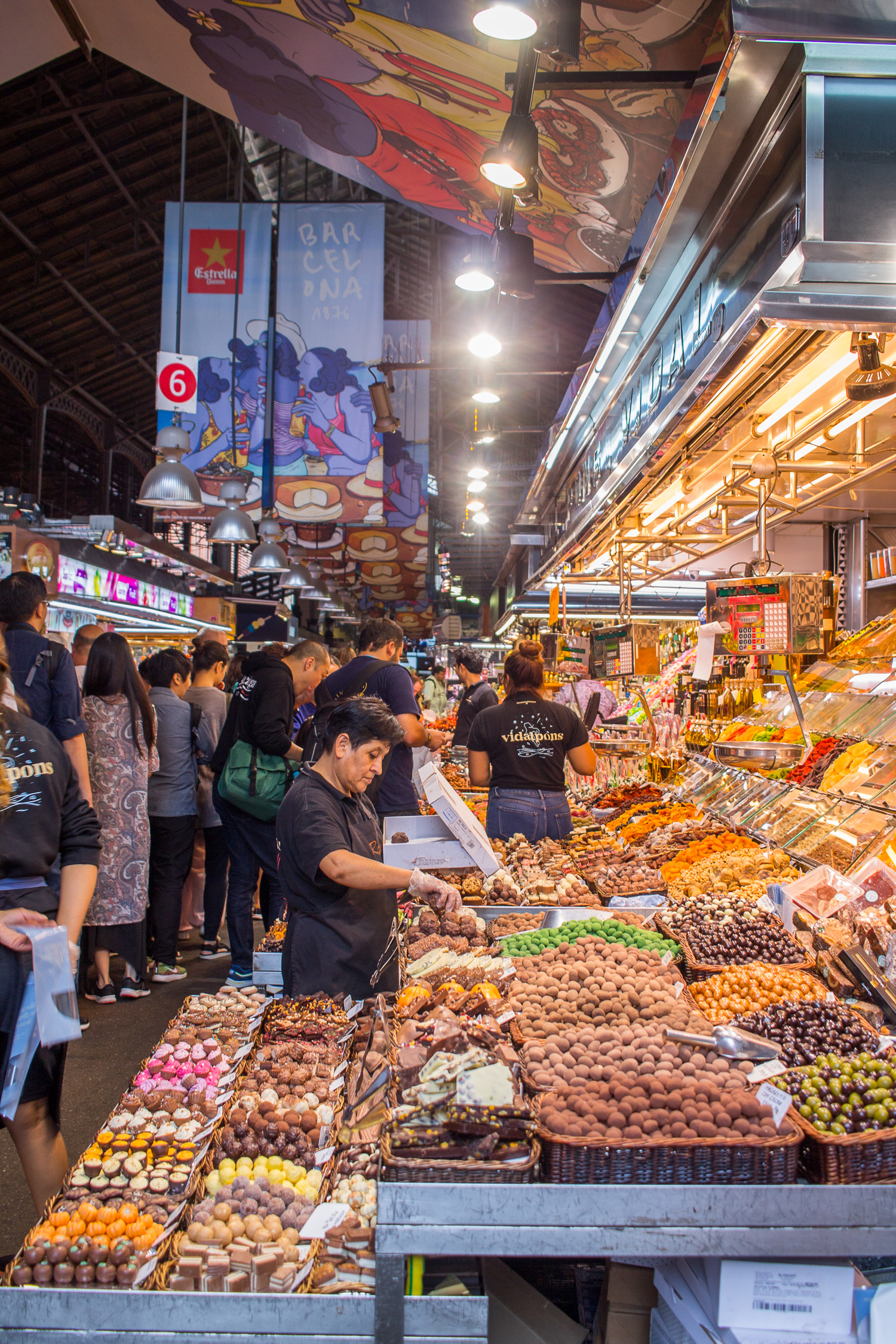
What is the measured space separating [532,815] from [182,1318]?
11.2 feet

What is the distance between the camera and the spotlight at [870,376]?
2758mm

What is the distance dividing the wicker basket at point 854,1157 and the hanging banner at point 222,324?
7021 mm

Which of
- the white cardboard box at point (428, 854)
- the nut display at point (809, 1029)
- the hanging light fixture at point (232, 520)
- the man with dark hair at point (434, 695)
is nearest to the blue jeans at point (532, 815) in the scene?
the white cardboard box at point (428, 854)

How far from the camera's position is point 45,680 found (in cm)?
384

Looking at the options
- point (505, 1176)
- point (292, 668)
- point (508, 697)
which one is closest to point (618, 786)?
point (508, 697)

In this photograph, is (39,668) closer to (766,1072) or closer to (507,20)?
(507,20)

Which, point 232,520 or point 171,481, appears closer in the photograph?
point 171,481

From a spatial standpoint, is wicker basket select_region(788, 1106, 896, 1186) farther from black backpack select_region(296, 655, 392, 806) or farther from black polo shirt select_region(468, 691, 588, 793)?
black polo shirt select_region(468, 691, 588, 793)

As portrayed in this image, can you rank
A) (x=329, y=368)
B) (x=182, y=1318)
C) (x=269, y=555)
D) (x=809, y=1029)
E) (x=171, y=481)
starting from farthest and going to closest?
(x=269, y=555) → (x=329, y=368) → (x=171, y=481) → (x=809, y=1029) → (x=182, y=1318)

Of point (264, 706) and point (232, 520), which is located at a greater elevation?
point (232, 520)

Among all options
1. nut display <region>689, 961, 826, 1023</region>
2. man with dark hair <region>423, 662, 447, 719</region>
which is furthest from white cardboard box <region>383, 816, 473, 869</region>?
man with dark hair <region>423, 662, 447, 719</region>

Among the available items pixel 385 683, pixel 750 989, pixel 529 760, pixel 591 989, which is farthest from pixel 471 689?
pixel 591 989

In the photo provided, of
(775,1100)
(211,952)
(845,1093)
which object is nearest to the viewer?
(775,1100)

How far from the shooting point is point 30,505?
8.00 meters
